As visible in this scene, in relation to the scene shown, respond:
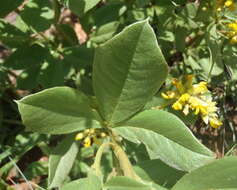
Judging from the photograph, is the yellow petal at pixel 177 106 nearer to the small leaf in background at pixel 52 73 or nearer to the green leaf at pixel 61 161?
the green leaf at pixel 61 161

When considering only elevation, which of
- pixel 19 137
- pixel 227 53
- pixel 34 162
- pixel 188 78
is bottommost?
pixel 34 162

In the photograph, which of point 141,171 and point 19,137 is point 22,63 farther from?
point 141,171

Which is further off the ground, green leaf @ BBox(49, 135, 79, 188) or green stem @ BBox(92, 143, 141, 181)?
green stem @ BBox(92, 143, 141, 181)

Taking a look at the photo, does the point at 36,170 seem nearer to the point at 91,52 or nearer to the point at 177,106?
the point at 91,52

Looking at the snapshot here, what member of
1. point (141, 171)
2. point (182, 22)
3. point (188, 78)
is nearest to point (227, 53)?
point (182, 22)

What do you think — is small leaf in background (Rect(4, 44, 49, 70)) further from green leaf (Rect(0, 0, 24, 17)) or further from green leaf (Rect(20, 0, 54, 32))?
green leaf (Rect(0, 0, 24, 17))

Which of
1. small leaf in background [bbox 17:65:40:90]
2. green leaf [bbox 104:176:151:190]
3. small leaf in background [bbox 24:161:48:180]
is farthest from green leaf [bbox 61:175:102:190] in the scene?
small leaf in background [bbox 24:161:48:180]
